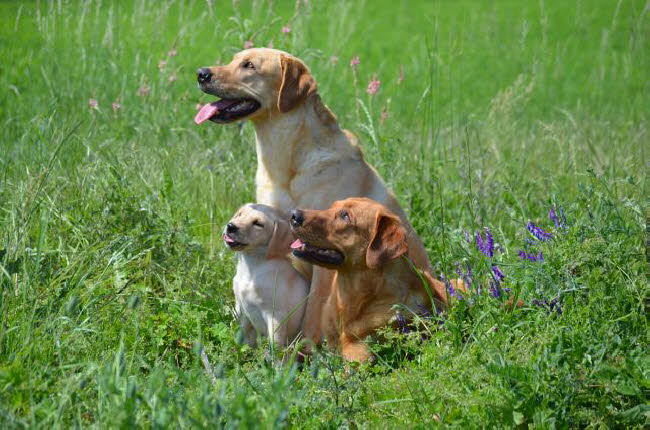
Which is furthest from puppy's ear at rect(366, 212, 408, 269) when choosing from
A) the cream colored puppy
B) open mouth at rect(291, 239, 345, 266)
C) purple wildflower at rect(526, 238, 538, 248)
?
purple wildflower at rect(526, 238, 538, 248)

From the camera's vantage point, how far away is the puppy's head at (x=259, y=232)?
5.08 metres

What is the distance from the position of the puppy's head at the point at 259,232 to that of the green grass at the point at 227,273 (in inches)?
17.6

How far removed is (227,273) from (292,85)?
4.26ft

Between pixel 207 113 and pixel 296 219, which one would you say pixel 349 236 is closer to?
pixel 296 219

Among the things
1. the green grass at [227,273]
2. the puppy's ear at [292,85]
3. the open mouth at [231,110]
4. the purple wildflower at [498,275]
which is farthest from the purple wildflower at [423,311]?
the open mouth at [231,110]

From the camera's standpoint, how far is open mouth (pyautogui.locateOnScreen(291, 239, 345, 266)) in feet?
15.9

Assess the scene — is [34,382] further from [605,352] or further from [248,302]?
[605,352]

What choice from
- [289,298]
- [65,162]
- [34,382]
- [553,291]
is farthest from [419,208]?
→ [34,382]

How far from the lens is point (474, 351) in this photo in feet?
12.9

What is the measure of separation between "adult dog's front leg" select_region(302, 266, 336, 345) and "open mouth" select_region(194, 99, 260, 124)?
3.69 ft

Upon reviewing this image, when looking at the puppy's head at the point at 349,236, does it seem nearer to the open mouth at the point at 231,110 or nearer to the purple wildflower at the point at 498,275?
the purple wildflower at the point at 498,275

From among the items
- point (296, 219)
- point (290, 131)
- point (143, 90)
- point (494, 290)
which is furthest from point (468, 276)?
point (143, 90)

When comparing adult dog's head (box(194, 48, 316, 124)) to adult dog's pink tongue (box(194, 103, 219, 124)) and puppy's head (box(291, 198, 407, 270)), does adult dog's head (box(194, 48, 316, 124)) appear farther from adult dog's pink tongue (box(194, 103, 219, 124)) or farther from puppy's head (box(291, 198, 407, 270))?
puppy's head (box(291, 198, 407, 270))

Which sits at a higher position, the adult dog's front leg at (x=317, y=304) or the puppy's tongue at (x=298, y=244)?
the puppy's tongue at (x=298, y=244)
